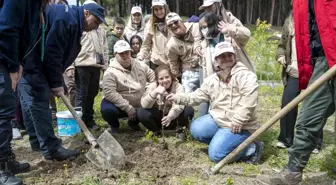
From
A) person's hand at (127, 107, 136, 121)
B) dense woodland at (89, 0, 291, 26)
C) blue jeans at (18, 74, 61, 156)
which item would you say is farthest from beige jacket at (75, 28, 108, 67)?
dense woodland at (89, 0, 291, 26)

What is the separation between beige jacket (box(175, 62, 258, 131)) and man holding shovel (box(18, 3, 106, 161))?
4.29 ft

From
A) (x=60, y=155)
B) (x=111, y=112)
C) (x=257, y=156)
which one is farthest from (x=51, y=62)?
(x=257, y=156)

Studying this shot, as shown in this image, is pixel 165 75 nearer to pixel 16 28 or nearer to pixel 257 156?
pixel 257 156

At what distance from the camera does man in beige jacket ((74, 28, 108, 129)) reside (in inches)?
201

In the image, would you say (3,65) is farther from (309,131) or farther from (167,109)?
(309,131)

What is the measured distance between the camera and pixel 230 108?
3.79m

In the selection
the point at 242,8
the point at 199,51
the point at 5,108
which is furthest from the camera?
the point at 242,8

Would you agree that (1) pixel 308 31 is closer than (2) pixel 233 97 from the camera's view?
Yes

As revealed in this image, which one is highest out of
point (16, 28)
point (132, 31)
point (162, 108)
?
point (16, 28)

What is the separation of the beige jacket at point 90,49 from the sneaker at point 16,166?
1908mm

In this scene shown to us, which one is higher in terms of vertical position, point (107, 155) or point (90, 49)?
point (90, 49)

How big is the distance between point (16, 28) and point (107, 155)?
1.53 m

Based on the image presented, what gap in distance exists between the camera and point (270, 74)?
29.0ft

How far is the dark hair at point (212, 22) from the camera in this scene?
Result: 164 inches
